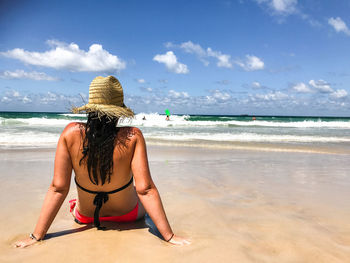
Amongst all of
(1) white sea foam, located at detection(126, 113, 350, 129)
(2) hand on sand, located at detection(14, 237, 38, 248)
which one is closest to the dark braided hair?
(2) hand on sand, located at detection(14, 237, 38, 248)

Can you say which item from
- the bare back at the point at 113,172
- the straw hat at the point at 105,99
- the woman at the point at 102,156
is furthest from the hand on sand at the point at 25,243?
the straw hat at the point at 105,99

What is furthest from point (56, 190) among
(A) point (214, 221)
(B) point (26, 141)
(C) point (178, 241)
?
(B) point (26, 141)

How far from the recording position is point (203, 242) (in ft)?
7.62

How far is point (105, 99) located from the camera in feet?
7.16

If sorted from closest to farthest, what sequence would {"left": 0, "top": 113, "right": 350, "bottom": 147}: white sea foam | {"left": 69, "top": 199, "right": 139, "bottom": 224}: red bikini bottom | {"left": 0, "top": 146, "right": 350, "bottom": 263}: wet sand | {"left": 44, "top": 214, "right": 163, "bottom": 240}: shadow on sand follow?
{"left": 0, "top": 146, "right": 350, "bottom": 263}: wet sand, {"left": 44, "top": 214, "right": 163, "bottom": 240}: shadow on sand, {"left": 69, "top": 199, "right": 139, "bottom": 224}: red bikini bottom, {"left": 0, "top": 113, "right": 350, "bottom": 147}: white sea foam

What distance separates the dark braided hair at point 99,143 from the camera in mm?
2133

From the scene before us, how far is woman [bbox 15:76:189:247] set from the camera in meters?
2.15

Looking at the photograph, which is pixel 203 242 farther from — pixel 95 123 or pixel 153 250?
pixel 95 123

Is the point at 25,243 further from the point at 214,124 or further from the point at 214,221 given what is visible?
the point at 214,124

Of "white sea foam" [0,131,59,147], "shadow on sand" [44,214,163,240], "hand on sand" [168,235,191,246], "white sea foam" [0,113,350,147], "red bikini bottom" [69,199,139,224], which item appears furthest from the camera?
"white sea foam" [0,113,350,147]

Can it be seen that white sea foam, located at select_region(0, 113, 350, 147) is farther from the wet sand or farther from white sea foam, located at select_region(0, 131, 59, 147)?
the wet sand

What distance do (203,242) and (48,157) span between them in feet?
19.9

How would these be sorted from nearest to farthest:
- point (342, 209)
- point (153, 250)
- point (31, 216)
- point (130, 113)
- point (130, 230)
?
point (153, 250) < point (130, 113) < point (130, 230) < point (31, 216) < point (342, 209)

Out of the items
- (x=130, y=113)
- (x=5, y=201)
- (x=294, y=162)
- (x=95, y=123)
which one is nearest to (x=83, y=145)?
(x=95, y=123)
